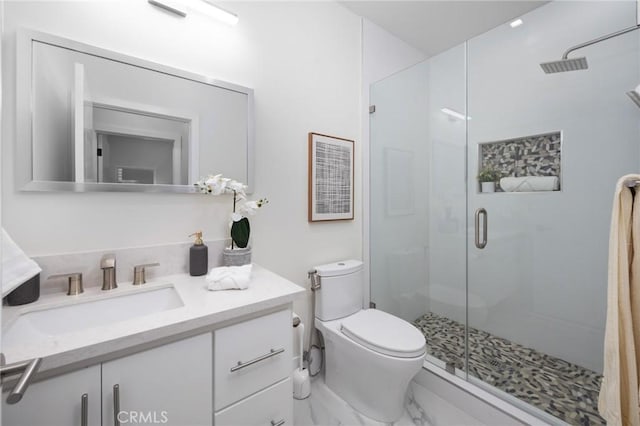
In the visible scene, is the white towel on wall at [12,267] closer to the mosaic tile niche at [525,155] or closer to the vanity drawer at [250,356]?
the vanity drawer at [250,356]

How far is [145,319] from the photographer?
826 millimetres

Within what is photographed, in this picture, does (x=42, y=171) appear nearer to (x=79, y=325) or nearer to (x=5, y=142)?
(x=5, y=142)

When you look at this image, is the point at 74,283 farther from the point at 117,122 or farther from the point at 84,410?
the point at 117,122

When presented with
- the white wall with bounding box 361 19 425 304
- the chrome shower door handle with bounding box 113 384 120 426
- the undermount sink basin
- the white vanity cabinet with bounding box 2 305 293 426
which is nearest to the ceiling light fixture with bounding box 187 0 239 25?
the white wall with bounding box 361 19 425 304

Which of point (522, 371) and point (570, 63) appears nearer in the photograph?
point (570, 63)

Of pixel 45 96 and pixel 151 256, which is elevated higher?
pixel 45 96

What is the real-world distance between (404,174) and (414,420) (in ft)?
5.14

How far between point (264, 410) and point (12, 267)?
91 centimetres

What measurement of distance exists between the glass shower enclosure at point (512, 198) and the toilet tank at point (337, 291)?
1.29ft

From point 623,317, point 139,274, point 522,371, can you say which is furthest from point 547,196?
point 139,274

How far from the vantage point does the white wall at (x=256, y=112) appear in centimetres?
107

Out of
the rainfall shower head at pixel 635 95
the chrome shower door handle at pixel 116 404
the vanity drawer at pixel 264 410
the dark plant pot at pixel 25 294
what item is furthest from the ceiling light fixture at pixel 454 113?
the dark plant pot at pixel 25 294

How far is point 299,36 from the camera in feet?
5.69

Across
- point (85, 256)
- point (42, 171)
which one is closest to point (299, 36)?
point (42, 171)
